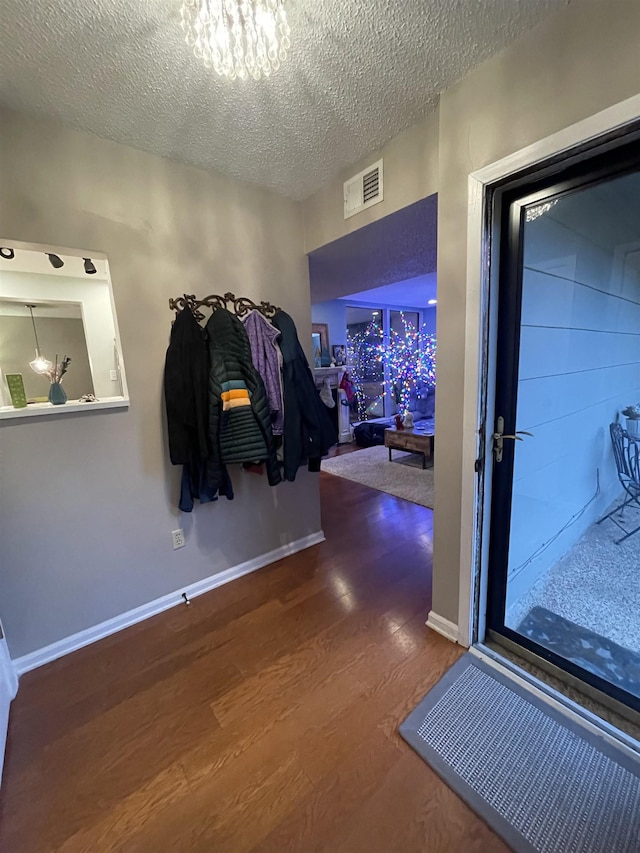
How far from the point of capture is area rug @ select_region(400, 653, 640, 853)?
946 mm

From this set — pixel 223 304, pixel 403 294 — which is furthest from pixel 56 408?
pixel 403 294

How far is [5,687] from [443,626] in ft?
6.39

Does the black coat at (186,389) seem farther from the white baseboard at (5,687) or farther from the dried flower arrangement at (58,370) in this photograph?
the white baseboard at (5,687)

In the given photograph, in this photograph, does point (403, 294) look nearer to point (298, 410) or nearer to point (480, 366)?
point (298, 410)

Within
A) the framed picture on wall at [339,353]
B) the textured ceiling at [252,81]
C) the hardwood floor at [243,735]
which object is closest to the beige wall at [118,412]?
the textured ceiling at [252,81]

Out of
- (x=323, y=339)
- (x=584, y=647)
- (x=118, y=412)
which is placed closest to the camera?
(x=584, y=647)

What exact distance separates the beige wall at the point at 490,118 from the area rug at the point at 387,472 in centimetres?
170

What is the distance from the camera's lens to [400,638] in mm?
1656

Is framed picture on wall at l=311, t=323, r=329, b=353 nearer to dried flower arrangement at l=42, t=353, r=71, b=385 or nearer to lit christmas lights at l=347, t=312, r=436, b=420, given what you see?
lit christmas lights at l=347, t=312, r=436, b=420

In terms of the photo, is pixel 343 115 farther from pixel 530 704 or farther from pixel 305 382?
pixel 530 704

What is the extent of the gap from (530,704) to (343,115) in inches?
100.0

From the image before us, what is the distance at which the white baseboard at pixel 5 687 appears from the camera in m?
1.25

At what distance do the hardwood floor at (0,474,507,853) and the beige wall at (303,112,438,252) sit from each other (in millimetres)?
2128

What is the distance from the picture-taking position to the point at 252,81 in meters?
1.22
